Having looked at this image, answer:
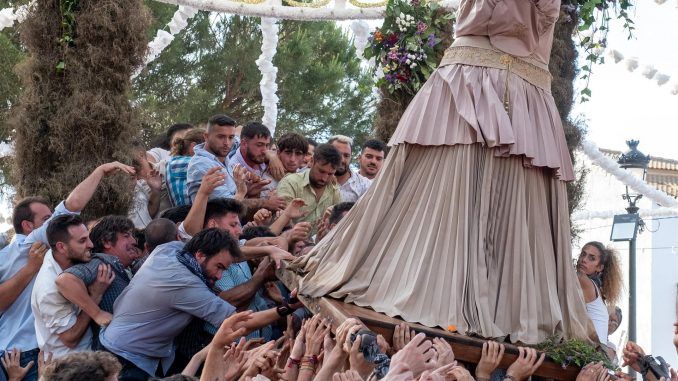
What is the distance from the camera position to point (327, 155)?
8117 millimetres

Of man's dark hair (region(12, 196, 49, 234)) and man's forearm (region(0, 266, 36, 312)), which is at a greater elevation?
man's dark hair (region(12, 196, 49, 234))

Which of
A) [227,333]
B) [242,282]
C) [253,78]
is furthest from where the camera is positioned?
[253,78]

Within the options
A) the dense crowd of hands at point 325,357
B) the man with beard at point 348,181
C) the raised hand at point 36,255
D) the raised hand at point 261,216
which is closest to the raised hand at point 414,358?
the dense crowd of hands at point 325,357

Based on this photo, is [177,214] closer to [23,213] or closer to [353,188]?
[23,213]

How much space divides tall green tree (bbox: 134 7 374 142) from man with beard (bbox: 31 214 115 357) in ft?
37.5

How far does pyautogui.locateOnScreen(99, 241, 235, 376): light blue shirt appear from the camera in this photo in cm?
602

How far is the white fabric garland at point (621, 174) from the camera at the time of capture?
406 inches

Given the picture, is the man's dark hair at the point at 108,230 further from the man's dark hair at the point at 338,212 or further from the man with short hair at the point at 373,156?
the man with short hair at the point at 373,156

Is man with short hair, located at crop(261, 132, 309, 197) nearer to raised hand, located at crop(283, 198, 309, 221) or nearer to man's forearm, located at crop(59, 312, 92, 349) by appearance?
raised hand, located at crop(283, 198, 309, 221)

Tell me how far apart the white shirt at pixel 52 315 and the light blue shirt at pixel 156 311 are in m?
0.21

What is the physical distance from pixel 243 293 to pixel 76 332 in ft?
3.15

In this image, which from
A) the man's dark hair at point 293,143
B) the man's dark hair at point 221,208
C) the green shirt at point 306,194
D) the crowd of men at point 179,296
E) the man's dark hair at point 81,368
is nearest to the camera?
the man's dark hair at point 81,368

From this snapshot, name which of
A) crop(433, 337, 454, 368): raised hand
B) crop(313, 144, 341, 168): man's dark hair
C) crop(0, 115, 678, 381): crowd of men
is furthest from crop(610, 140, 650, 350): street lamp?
crop(433, 337, 454, 368): raised hand

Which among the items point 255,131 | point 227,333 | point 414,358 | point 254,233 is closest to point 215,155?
point 255,131
